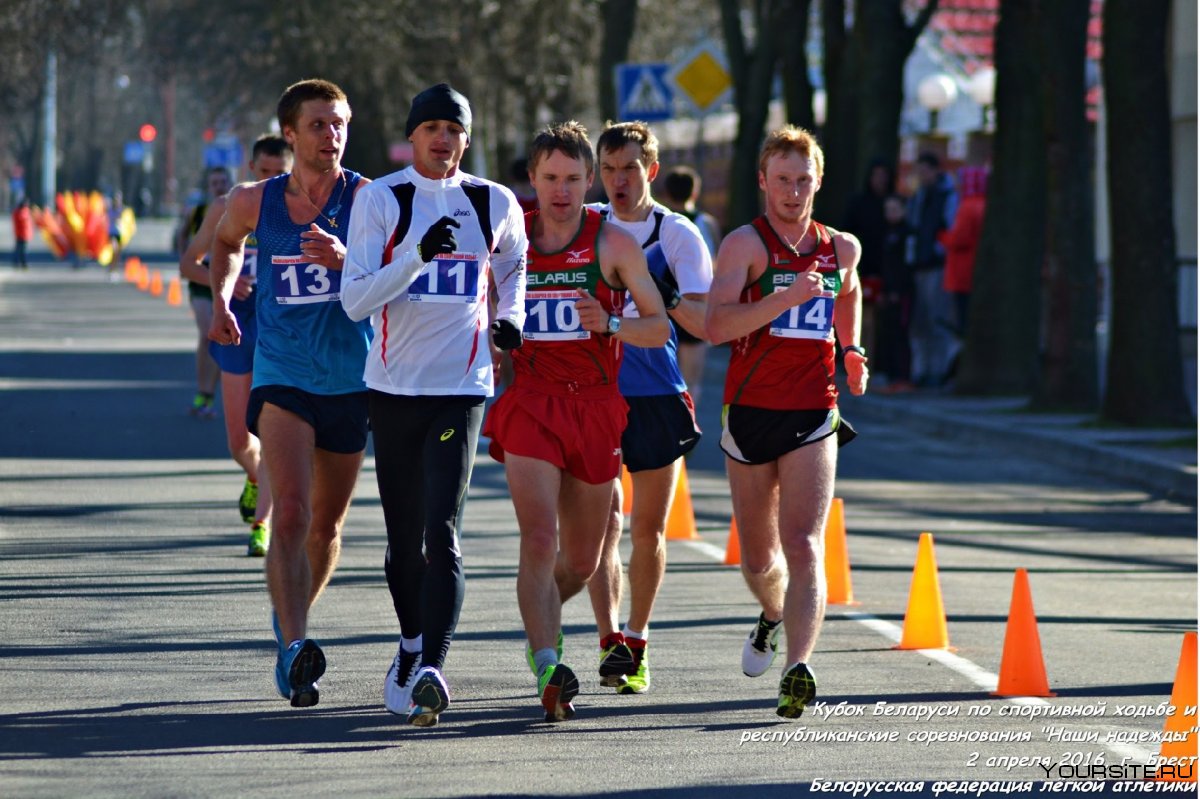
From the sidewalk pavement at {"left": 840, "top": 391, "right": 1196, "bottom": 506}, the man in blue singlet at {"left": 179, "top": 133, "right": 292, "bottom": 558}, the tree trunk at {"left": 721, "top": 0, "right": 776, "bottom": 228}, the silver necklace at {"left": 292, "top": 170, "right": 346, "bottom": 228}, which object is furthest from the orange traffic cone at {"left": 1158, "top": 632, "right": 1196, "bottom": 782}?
the tree trunk at {"left": 721, "top": 0, "right": 776, "bottom": 228}

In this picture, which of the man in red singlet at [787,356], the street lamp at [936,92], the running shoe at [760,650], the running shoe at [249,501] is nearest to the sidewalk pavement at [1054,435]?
the running shoe at [249,501]

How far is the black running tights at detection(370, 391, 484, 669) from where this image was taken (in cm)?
741

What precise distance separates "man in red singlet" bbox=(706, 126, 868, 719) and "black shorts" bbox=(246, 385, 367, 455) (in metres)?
1.24

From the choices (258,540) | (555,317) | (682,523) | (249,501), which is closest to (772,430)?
(555,317)

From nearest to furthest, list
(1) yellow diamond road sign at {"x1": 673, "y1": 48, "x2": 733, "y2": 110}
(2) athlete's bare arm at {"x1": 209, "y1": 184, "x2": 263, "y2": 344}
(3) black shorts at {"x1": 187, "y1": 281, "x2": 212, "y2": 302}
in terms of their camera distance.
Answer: (2) athlete's bare arm at {"x1": 209, "y1": 184, "x2": 263, "y2": 344} < (3) black shorts at {"x1": 187, "y1": 281, "x2": 212, "y2": 302} < (1) yellow diamond road sign at {"x1": 673, "y1": 48, "x2": 733, "y2": 110}

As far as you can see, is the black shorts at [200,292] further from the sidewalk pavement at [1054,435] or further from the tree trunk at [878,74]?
the tree trunk at [878,74]

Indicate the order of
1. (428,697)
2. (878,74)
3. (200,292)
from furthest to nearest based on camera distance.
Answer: (878,74), (200,292), (428,697)

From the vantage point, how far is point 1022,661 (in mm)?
8234

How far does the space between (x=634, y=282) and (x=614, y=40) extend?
28.0 meters

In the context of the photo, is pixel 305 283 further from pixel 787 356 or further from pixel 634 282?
pixel 787 356

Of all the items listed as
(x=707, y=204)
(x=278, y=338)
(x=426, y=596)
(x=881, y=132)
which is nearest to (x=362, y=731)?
(x=426, y=596)

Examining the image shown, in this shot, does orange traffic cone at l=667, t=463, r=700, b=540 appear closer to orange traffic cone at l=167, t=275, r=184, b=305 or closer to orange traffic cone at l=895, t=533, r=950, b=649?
orange traffic cone at l=895, t=533, r=950, b=649

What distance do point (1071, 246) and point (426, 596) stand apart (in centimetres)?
1439

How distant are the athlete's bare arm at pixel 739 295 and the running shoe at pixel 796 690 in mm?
1132
